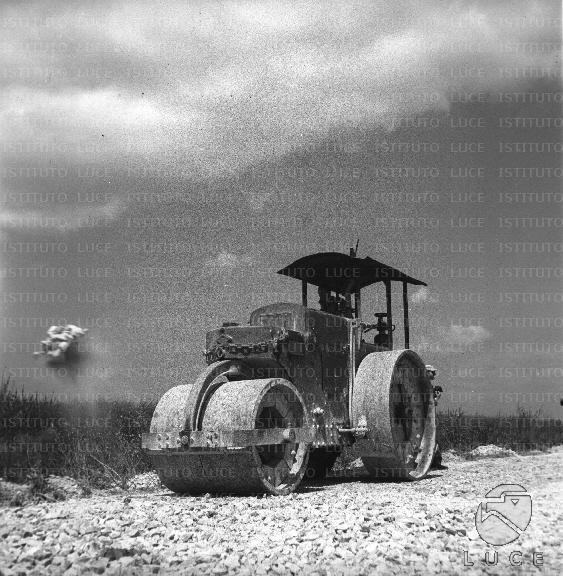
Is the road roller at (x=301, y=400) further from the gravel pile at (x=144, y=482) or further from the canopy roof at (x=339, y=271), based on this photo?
the gravel pile at (x=144, y=482)

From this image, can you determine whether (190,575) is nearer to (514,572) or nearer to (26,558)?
(26,558)

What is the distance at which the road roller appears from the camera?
8352 mm

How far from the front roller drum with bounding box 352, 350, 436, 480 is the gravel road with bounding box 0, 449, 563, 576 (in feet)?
7.79

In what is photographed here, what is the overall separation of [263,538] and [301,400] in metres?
3.33

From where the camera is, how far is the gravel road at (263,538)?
5.40 meters

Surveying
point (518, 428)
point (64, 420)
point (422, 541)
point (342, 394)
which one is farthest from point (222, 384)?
point (518, 428)

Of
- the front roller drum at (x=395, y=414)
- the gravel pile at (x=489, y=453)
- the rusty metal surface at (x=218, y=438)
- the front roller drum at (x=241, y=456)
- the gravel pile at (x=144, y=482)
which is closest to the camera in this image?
the rusty metal surface at (x=218, y=438)

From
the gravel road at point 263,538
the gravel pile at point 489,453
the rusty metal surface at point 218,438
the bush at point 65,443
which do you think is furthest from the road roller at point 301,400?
the gravel pile at point 489,453

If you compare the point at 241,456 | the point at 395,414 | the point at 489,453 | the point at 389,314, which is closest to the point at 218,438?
the point at 241,456

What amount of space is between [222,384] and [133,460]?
4564mm

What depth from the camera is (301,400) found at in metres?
9.35

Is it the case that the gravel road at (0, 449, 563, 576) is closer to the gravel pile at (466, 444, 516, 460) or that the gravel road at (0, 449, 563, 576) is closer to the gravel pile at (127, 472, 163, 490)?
the gravel pile at (127, 472, 163, 490)

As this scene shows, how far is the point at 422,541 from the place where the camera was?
19.8 feet

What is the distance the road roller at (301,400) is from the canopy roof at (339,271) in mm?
19
